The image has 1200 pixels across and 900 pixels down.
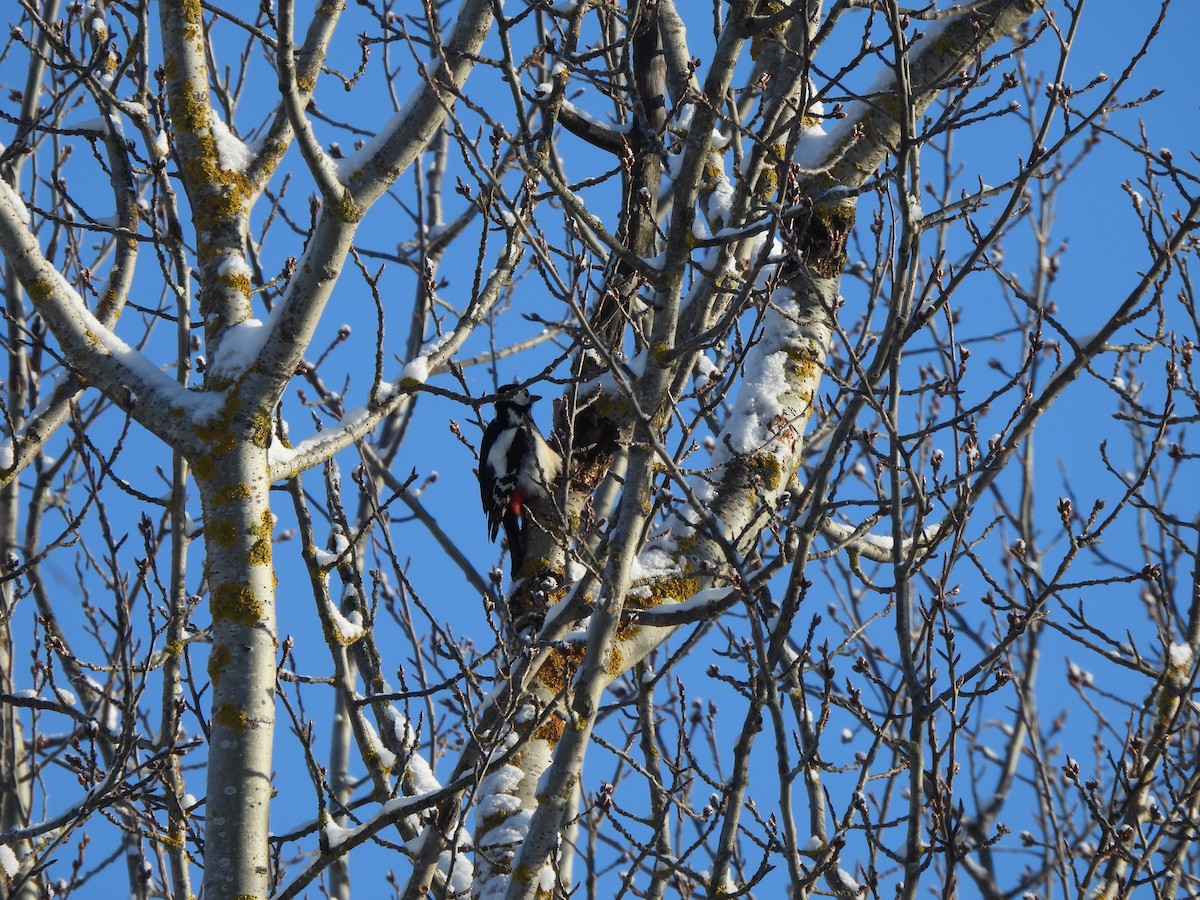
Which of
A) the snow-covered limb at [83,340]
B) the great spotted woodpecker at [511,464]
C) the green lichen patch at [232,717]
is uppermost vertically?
the great spotted woodpecker at [511,464]

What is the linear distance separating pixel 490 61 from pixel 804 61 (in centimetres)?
86

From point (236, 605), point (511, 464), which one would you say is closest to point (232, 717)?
point (236, 605)

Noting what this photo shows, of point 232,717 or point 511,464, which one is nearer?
Answer: point 232,717

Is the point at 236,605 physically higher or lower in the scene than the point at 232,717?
higher

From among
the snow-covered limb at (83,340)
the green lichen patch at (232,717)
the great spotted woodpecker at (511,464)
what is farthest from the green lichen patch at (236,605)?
the great spotted woodpecker at (511,464)

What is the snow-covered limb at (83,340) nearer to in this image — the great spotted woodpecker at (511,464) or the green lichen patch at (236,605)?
the green lichen patch at (236,605)

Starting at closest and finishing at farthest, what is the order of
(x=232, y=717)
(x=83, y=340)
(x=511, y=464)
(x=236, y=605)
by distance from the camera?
(x=232, y=717), (x=236, y=605), (x=83, y=340), (x=511, y=464)

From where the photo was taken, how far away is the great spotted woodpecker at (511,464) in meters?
5.42

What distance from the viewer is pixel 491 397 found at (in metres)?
3.26

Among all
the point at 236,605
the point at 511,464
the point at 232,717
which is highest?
the point at 511,464

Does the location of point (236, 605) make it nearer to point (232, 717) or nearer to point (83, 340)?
point (232, 717)

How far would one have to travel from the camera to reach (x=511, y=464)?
6.18 m

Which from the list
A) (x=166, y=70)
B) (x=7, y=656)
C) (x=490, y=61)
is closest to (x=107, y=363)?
(x=166, y=70)

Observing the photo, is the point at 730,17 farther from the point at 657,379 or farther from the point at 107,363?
the point at 107,363
